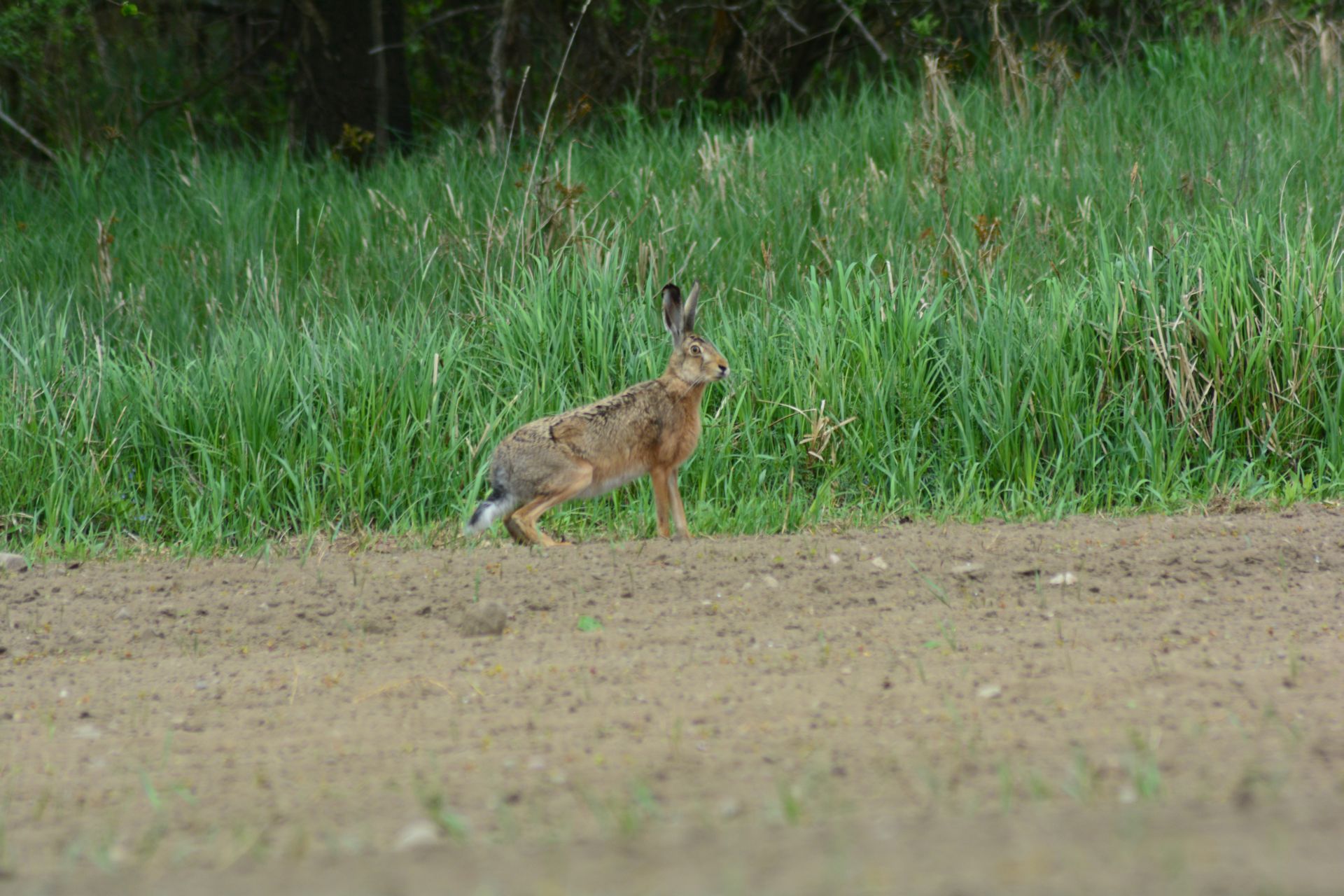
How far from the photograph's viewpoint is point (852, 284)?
26.8ft

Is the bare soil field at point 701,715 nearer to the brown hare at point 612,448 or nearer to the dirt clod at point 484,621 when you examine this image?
the dirt clod at point 484,621

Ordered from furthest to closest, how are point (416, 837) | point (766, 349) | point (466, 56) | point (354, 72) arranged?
point (466, 56) → point (354, 72) → point (766, 349) → point (416, 837)

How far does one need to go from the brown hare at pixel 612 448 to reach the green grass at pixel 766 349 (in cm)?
40

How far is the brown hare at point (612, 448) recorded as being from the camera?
5926 mm

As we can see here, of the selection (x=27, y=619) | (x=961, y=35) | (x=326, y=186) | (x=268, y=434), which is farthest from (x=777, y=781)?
(x=961, y=35)

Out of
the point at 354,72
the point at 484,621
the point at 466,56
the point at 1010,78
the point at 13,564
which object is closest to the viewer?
the point at 484,621

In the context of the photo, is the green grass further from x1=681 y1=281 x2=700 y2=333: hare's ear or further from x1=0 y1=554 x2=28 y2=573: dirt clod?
x1=681 y1=281 x2=700 y2=333: hare's ear

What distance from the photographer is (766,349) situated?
23.9ft

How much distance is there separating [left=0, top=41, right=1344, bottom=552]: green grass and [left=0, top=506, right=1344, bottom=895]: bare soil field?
0.85 metres

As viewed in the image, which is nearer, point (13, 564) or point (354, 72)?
point (13, 564)

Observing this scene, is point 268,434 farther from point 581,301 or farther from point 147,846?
point 147,846

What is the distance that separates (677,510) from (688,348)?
790 millimetres

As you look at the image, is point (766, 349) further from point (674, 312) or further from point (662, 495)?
point (662, 495)

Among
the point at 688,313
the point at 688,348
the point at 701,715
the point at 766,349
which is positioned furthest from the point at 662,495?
the point at 701,715
